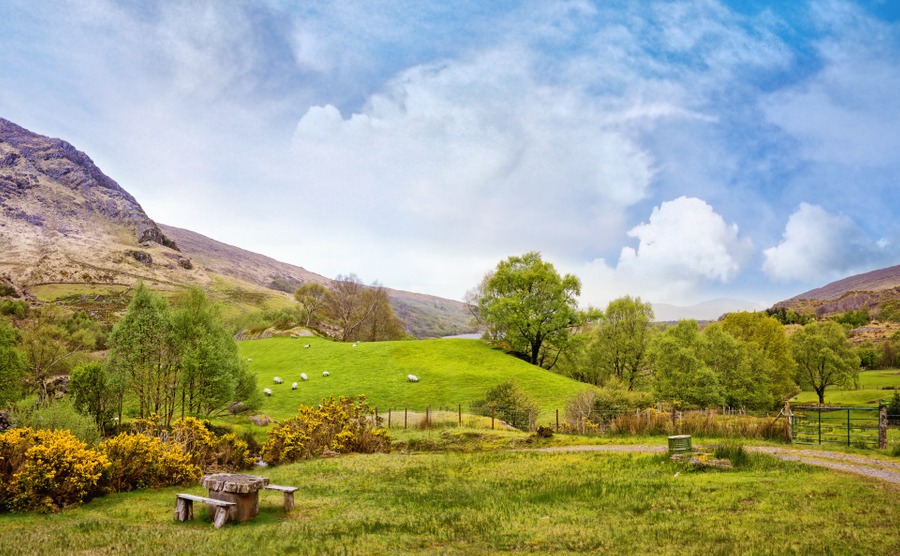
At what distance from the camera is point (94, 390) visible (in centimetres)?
2958

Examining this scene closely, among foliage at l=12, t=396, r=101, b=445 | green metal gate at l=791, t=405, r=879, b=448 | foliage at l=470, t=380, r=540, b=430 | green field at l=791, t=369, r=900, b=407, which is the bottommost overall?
green field at l=791, t=369, r=900, b=407

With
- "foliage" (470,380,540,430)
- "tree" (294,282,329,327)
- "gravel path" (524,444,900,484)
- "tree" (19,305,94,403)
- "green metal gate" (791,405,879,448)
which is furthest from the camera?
"tree" (294,282,329,327)

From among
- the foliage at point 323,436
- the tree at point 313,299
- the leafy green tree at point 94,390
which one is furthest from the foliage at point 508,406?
the tree at point 313,299

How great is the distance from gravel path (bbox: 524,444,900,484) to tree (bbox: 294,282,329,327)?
275ft

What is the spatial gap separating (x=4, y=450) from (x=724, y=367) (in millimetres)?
66388

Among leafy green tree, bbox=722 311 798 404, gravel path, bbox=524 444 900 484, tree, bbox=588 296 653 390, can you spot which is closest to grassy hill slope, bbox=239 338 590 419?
tree, bbox=588 296 653 390

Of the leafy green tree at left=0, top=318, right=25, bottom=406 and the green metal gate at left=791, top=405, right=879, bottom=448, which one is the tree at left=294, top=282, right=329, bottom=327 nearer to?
the leafy green tree at left=0, top=318, right=25, bottom=406

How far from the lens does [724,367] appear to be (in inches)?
2429

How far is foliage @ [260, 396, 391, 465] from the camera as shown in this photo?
25.2 m

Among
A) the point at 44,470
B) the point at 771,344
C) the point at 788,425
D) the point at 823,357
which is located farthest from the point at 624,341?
the point at 44,470

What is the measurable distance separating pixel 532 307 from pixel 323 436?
166 ft

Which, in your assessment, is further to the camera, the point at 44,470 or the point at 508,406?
the point at 508,406

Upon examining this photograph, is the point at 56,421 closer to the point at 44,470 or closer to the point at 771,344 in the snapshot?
the point at 44,470

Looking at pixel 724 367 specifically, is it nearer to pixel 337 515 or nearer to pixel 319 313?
pixel 337 515
